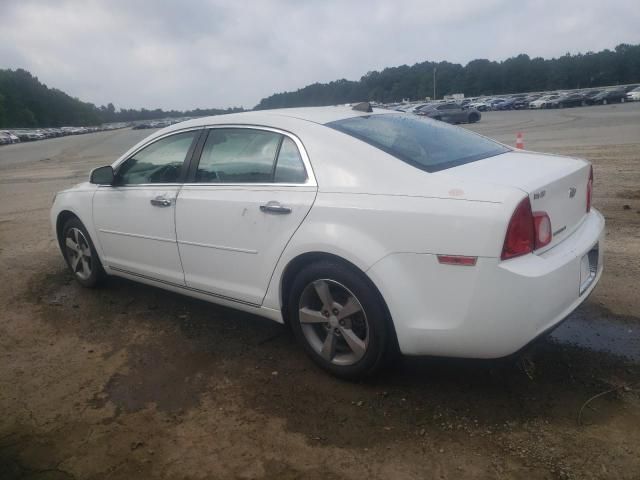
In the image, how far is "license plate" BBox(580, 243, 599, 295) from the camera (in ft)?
9.48

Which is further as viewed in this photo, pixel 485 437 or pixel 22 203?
pixel 22 203

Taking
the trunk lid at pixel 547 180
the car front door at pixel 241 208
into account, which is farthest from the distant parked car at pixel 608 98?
the car front door at pixel 241 208

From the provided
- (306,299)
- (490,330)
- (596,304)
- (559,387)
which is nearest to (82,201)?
(306,299)

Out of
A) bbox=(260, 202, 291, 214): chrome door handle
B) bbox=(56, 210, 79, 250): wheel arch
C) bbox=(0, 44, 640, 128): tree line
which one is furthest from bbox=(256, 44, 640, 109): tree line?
bbox=(260, 202, 291, 214): chrome door handle

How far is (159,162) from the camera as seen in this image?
164 inches

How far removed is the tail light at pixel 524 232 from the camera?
8.21ft

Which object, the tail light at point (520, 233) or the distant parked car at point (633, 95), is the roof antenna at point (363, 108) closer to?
the tail light at point (520, 233)

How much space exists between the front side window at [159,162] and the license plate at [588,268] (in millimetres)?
2702

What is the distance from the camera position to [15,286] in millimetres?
5367

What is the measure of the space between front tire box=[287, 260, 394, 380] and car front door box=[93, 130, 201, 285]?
3.84 feet

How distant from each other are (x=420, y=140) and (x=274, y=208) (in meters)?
1.02

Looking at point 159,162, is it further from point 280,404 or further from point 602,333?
point 602,333

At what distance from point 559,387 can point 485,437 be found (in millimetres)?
665

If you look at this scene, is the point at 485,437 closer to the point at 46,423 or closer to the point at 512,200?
the point at 512,200
